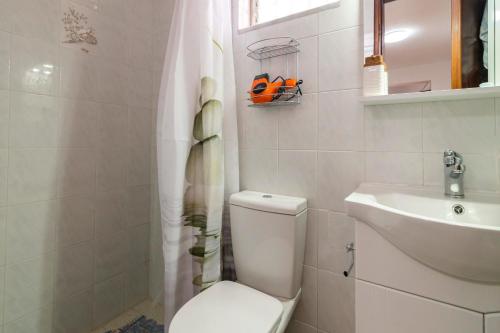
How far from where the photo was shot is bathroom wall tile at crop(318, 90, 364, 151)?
3.47ft

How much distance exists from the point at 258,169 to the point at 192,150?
36 centimetres

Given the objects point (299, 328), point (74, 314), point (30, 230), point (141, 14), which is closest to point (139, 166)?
point (30, 230)

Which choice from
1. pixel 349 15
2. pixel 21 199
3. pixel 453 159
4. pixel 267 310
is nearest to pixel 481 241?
pixel 453 159

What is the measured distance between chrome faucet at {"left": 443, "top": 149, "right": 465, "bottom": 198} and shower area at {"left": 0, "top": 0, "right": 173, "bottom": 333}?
1.60 meters

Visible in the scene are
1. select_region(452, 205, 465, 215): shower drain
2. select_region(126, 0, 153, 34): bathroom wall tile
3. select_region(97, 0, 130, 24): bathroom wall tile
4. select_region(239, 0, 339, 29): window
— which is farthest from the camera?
select_region(126, 0, 153, 34): bathroom wall tile

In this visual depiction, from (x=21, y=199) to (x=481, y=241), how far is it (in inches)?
66.7

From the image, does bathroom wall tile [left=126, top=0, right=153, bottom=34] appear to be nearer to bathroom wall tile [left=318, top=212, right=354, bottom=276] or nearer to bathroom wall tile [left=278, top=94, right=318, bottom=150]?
bathroom wall tile [left=278, top=94, right=318, bottom=150]

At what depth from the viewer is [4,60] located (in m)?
1.07

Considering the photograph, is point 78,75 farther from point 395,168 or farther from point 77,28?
point 395,168

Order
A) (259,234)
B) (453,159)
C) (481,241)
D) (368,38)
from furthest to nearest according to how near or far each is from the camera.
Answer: (259,234)
(368,38)
(453,159)
(481,241)

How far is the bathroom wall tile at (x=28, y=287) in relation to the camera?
1108mm

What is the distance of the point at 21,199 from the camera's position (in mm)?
1135

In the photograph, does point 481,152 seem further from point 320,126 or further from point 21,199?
point 21,199

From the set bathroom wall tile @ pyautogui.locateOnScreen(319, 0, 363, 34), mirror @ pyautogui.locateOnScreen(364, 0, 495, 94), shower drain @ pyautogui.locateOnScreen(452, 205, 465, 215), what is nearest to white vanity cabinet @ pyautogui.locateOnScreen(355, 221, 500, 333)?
shower drain @ pyautogui.locateOnScreen(452, 205, 465, 215)
